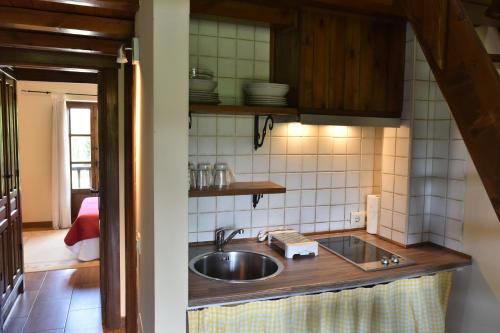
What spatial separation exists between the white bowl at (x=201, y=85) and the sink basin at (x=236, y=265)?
0.90m

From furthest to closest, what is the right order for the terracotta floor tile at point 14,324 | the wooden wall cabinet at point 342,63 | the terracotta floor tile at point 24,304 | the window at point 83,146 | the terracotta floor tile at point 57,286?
the window at point 83,146 < the terracotta floor tile at point 57,286 < the terracotta floor tile at point 24,304 < the terracotta floor tile at point 14,324 < the wooden wall cabinet at point 342,63

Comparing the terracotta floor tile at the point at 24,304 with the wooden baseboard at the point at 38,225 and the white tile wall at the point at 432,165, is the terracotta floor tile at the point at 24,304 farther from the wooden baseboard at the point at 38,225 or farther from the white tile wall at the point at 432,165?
the white tile wall at the point at 432,165

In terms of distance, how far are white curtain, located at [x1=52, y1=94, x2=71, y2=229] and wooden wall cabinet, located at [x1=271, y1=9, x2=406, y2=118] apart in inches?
193

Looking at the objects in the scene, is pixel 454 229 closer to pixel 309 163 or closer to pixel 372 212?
pixel 372 212

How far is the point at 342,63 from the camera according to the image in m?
2.30

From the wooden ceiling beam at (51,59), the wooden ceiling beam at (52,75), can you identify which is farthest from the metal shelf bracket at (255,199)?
the wooden ceiling beam at (52,75)

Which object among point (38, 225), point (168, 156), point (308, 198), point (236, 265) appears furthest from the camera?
point (38, 225)

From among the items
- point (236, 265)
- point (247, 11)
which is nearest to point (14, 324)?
point (236, 265)

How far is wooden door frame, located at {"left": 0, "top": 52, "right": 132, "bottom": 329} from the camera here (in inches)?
109

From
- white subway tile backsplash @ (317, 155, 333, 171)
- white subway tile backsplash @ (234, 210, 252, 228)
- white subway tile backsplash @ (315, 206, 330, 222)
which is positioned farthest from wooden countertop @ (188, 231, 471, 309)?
white subway tile backsplash @ (317, 155, 333, 171)

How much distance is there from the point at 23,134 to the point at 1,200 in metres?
3.49

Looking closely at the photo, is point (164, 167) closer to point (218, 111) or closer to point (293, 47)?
point (218, 111)

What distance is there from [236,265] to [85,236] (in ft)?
9.84

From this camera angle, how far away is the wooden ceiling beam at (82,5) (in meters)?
1.99
